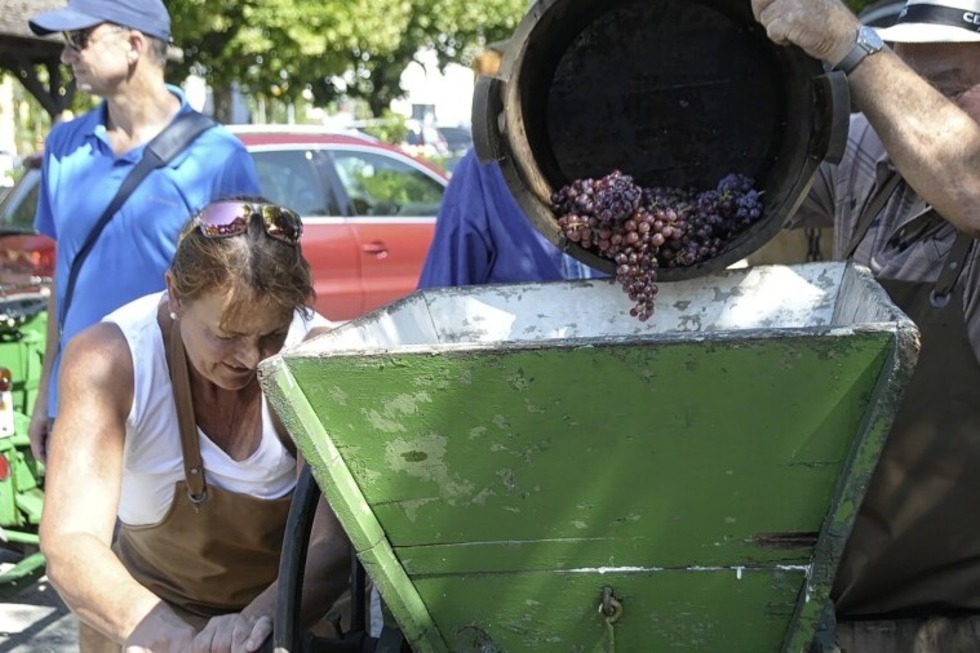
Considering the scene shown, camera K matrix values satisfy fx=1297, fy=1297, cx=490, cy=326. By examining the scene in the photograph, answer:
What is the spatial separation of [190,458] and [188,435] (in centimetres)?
4

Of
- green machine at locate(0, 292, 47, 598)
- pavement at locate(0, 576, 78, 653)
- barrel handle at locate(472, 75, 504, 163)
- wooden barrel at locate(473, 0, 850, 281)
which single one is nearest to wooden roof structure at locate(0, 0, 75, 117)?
green machine at locate(0, 292, 47, 598)

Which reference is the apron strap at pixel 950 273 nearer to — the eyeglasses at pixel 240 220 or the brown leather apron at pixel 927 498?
the brown leather apron at pixel 927 498

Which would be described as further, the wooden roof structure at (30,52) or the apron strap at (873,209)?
the wooden roof structure at (30,52)

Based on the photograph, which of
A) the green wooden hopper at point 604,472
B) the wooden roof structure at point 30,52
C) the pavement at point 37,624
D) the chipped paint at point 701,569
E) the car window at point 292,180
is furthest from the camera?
the wooden roof structure at point 30,52

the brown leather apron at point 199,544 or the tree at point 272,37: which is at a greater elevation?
the brown leather apron at point 199,544

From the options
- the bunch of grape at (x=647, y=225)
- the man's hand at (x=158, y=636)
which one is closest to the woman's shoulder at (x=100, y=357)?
the man's hand at (x=158, y=636)

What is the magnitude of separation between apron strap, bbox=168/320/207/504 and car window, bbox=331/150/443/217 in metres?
5.70

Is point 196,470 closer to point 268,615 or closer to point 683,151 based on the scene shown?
point 268,615

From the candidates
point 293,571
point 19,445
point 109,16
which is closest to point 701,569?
point 293,571

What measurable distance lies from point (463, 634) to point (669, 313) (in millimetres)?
937

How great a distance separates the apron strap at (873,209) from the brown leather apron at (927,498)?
25 centimetres

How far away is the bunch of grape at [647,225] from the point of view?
252 cm

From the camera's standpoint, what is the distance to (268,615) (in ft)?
7.45

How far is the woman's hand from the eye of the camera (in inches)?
86.7
